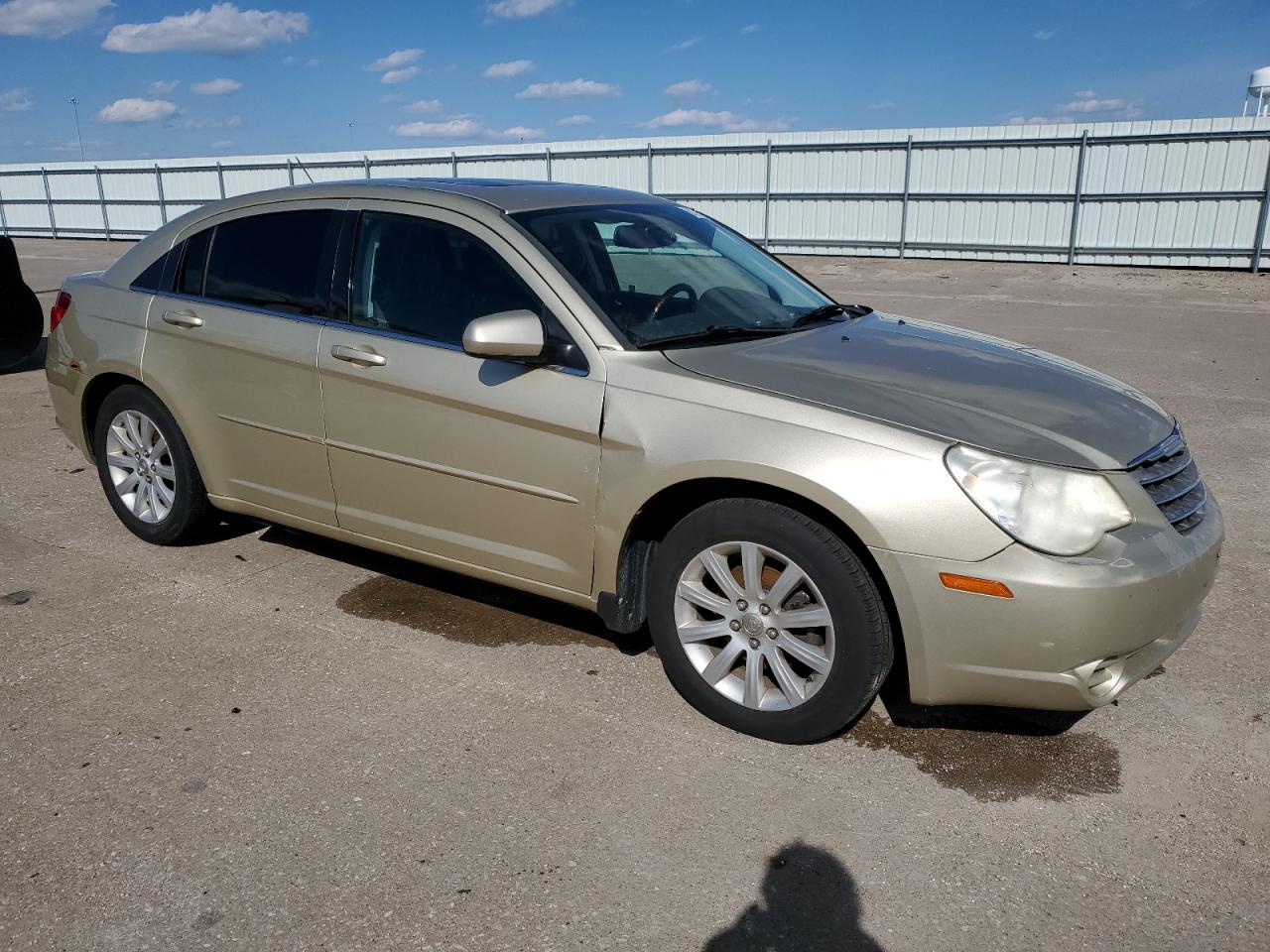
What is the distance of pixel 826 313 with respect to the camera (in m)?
4.24

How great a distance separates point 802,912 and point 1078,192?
20.1m

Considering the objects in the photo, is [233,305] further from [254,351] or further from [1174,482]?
[1174,482]

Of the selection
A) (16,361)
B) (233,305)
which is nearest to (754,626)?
(233,305)

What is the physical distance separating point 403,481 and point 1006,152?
1945cm

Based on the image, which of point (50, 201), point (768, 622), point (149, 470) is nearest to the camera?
point (768, 622)

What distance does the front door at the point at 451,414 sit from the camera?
11.4 feet

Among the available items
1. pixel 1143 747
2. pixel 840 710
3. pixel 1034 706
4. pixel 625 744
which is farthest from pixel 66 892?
pixel 1143 747

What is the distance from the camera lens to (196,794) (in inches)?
117

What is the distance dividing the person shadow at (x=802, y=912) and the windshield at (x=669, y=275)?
1.72 m

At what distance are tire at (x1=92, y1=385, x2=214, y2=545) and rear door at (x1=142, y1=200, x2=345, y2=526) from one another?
0.14 m

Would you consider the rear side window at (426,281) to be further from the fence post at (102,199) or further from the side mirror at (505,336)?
the fence post at (102,199)

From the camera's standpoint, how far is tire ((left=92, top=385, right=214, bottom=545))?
467 cm

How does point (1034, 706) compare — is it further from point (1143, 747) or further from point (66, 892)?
point (66, 892)

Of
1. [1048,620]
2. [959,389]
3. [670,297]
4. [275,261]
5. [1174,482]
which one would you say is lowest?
[1048,620]
